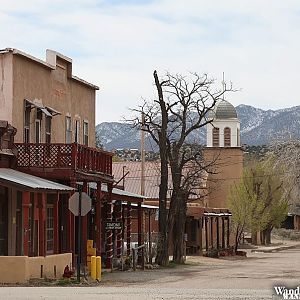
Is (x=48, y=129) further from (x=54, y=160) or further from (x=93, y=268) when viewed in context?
(x=93, y=268)

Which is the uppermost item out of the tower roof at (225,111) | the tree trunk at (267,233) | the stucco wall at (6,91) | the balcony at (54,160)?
the tower roof at (225,111)

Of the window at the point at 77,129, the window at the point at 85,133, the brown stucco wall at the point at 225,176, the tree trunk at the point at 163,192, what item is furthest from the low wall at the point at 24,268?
the brown stucco wall at the point at 225,176

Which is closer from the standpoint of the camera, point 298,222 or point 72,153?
point 72,153

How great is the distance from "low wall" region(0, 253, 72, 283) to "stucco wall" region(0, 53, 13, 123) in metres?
6.51

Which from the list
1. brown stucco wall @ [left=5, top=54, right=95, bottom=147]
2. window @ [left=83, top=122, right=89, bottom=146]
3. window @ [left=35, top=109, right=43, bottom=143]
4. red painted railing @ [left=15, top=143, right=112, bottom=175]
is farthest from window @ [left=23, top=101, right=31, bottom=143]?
window @ [left=83, top=122, right=89, bottom=146]

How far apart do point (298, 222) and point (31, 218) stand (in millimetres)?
88290

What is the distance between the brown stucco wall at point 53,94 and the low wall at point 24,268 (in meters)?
6.59

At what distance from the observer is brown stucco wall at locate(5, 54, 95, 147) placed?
1411 inches

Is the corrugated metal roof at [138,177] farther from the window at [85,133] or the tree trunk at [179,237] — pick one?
the window at [85,133]

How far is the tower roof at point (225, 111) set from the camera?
8812 cm

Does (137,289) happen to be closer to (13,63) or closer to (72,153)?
(72,153)

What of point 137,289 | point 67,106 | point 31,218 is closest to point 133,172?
point 67,106

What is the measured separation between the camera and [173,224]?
48.2 meters

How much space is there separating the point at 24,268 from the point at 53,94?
12.6 metres
